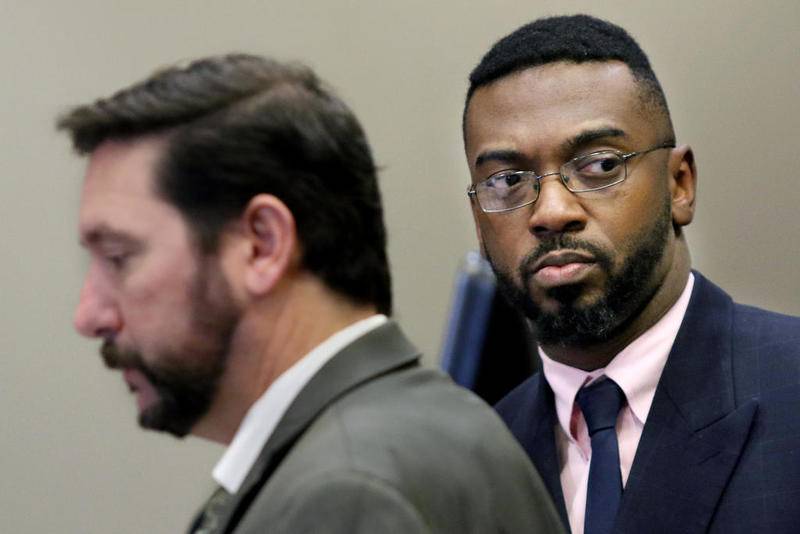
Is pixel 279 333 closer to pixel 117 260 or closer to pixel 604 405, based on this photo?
pixel 117 260

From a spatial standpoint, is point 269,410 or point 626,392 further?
point 626,392

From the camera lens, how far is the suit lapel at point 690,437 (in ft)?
5.44

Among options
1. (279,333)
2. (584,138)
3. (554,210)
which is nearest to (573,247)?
(554,210)

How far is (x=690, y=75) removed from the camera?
3.11m

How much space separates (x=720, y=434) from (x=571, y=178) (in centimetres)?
40

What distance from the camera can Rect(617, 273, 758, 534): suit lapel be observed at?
5.44 feet

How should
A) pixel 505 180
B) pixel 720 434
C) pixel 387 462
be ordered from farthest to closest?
pixel 505 180 < pixel 720 434 < pixel 387 462

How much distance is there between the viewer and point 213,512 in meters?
1.14

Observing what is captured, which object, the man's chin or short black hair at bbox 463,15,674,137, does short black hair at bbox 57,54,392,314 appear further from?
short black hair at bbox 463,15,674,137

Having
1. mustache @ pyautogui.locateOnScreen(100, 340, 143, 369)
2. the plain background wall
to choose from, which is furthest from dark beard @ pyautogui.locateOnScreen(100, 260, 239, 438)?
the plain background wall

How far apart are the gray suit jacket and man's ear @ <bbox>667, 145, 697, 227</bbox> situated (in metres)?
0.81

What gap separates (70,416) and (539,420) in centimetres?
126

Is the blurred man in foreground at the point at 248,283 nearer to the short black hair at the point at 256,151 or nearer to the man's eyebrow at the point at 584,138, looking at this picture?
the short black hair at the point at 256,151

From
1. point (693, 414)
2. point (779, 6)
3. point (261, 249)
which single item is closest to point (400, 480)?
point (261, 249)
